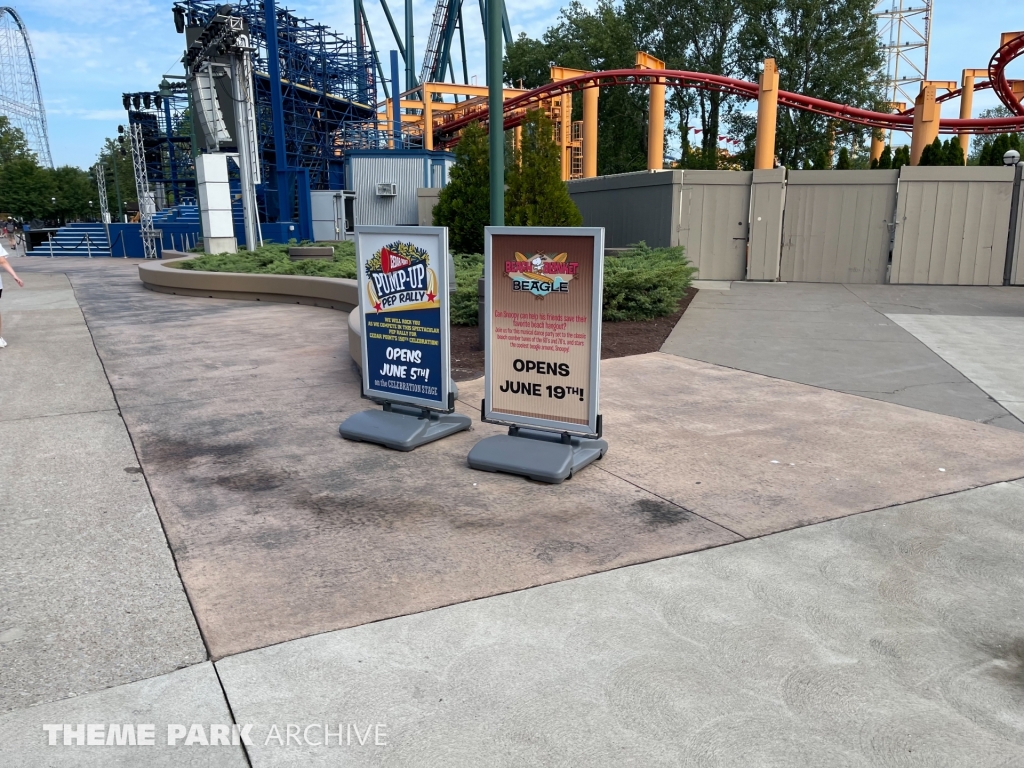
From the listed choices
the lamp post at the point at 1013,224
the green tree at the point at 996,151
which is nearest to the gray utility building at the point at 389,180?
the green tree at the point at 996,151

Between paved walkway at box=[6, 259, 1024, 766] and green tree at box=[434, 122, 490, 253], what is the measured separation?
26.8 feet

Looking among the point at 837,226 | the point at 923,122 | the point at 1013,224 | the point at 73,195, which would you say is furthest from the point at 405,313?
the point at 73,195

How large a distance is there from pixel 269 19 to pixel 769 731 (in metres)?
37.4

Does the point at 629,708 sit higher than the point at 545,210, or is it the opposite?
the point at 545,210

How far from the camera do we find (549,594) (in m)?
3.83

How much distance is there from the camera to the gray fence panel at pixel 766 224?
18.3 meters

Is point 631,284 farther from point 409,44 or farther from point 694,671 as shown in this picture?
point 409,44

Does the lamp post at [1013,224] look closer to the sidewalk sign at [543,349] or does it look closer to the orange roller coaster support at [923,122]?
the orange roller coaster support at [923,122]

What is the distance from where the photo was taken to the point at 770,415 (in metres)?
7.05

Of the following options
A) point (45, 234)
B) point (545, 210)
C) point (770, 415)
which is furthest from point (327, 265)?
point (45, 234)

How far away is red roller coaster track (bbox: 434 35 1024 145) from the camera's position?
30359 millimetres

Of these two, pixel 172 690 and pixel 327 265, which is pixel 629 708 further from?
pixel 327 265

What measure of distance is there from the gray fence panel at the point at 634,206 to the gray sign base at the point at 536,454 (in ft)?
43.9

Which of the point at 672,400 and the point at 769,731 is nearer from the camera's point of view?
the point at 769,731
